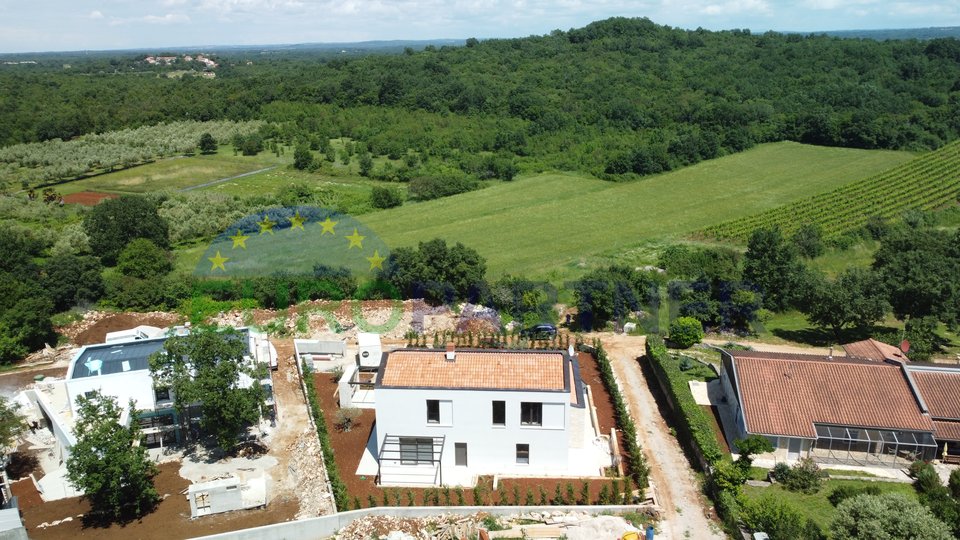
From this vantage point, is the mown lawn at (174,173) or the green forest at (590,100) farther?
the green forest at (590,100)

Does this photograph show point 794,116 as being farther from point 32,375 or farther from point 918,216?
point 32,375

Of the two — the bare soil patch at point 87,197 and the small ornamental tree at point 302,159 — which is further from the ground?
the small ornamental tree at point 302,159

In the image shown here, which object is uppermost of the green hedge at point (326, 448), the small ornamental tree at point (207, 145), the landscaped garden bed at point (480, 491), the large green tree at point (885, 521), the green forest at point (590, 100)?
the green forest at point (590, 100)

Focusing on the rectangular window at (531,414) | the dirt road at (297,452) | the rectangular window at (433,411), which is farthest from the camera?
the rectangular window at (433,411)

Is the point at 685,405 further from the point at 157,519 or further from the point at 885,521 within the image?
the point at 157,519

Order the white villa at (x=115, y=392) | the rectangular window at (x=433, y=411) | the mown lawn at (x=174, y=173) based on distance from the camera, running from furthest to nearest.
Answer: the mown lawn at (x=174, y=173), the white villa at (x=115, y=392), the rectangular window at (x=433, y=411)

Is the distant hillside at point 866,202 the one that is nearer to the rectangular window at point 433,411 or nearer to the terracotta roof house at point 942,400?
the terracotta roof house at point 942,400

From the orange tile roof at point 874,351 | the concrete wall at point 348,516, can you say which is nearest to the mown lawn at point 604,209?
the orange tile roof at point 874,351
